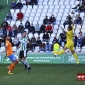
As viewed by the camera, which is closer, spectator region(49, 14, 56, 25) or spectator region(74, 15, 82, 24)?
spectator region(74, 15, 82, 24)

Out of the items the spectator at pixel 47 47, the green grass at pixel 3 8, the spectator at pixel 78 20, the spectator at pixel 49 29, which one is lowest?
the spectator at pixel 47 47

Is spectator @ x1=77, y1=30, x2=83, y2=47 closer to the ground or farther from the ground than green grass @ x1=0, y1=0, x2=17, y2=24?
closer to the ground

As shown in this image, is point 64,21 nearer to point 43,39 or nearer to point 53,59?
point 43,39

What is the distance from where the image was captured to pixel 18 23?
3941cm

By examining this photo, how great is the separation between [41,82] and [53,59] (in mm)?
13626

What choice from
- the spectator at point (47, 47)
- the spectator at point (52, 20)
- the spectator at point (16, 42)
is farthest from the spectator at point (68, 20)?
the spectator at point (16, 42)

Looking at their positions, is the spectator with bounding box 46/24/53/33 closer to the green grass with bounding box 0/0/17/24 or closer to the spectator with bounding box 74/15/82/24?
the spectator with bounding box 74/15/82/24

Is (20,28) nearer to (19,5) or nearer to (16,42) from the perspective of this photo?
(16,42)

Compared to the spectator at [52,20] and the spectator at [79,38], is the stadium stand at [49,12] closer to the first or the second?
the spectator at [52,20]

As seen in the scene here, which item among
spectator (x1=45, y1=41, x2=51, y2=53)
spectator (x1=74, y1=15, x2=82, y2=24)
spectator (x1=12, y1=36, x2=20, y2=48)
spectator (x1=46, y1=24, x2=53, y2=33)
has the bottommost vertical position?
spectator (x1=45, y1=41, x2=51, y2=53)

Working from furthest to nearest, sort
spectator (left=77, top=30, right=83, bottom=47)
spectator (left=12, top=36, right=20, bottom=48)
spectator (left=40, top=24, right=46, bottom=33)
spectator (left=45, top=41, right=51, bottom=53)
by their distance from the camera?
1. spectator (left=40, top=24, right=46, bottom=33)
2. spectator (left=12, top=36, right=20, bottom=48)
3. spectator (left=77, top=30, right=83, bottom=47)
4. spectator (left=45, top=41, right=51, bottom=53)

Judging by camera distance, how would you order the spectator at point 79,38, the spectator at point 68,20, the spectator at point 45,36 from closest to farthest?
the spectator at point 79,38 → the spectator at point 45,36 → the spectator at point 68,20

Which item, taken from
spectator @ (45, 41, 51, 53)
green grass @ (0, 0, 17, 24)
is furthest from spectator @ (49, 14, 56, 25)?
green grass @ (0, 0, 17, 24)

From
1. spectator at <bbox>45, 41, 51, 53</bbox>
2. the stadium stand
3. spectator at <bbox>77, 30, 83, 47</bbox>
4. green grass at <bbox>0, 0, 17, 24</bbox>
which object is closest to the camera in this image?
spectator at <bbox>45, 41, 51, 53</bbox>
